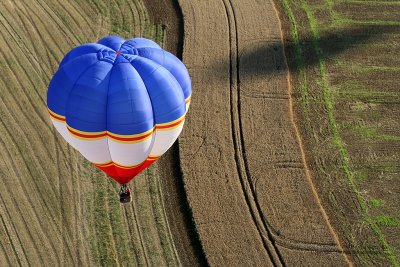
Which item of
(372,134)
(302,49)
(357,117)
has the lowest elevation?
(372,134)

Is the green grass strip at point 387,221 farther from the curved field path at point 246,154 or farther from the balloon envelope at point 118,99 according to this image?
the balloon envelope at point 118,99

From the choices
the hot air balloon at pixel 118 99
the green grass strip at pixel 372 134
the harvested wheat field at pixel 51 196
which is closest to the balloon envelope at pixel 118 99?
the hot air balloon at pixel 118 99

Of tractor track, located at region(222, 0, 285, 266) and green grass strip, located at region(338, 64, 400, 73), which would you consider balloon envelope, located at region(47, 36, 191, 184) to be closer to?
tractor track, located at region(222, 0, 285, 266)

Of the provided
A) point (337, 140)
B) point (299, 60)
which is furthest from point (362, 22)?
point (337, 140)

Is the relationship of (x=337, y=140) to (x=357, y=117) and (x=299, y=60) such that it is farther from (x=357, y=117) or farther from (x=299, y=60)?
(x=299, y=60)

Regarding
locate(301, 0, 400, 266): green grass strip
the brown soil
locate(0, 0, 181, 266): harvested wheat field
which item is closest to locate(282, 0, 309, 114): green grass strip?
the brown soil
